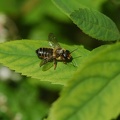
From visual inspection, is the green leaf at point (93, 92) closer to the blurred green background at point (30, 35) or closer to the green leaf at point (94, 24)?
the green leaf at point (94, 24)

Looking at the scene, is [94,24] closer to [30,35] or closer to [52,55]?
[52,55]

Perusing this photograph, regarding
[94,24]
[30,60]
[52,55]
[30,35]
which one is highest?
[94,24]

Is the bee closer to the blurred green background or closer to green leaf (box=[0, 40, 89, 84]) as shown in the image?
green leaf (box=[0, 40, 89, 84])

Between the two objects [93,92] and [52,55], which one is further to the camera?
[52,55]

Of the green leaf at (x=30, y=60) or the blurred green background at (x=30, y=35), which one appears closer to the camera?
the green leaf at (x=30, y=60)

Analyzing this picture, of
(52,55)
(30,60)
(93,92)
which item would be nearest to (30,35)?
(52,55)

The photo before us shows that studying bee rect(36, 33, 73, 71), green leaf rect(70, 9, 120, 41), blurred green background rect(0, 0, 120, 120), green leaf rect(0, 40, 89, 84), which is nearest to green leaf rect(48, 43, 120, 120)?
green leaf rect(70, 9, 120, 41)

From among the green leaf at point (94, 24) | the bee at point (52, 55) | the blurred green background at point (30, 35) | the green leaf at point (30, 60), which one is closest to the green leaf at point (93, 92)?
the green leaf at point (94, 24)
